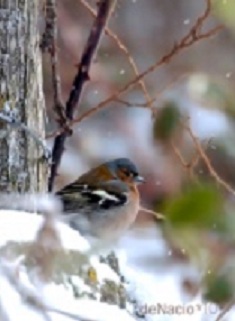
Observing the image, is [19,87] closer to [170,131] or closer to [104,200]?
[104,200]

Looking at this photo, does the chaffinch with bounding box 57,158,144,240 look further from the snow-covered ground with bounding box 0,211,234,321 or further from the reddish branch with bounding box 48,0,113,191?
the snow-covered ground with bounding box 0,211,234,321

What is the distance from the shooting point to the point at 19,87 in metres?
3.39

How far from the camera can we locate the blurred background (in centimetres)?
101

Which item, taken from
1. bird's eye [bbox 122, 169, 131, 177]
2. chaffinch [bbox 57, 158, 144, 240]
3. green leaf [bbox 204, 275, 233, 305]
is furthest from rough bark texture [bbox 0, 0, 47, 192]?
green leaf [bbox 204, 275, 233, 305]

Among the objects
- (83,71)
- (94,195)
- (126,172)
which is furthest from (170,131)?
(126,172)

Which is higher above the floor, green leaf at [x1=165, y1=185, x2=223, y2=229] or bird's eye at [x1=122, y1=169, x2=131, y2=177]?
bird's eye at [x1=122, y1=169, x2=131, y2=177]

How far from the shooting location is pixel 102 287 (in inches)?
114

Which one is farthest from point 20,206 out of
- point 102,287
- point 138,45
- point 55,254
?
point 138,45

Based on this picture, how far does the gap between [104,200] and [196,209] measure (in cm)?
317

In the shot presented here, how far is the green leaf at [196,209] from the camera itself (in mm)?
931

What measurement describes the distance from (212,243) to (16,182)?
2346 mm

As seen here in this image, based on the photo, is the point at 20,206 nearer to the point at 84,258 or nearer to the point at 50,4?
the point at 50,4

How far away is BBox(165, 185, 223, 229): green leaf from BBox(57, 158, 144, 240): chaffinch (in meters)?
2.59

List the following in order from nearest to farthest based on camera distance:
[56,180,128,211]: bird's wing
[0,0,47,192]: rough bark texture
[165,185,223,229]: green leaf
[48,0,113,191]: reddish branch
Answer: [165,185,223,229]: green leaf, [0,0,47,192]: rough bark texture, [48,0,113,191]: reddish branch, [56,180,128,211]: bird's wing
